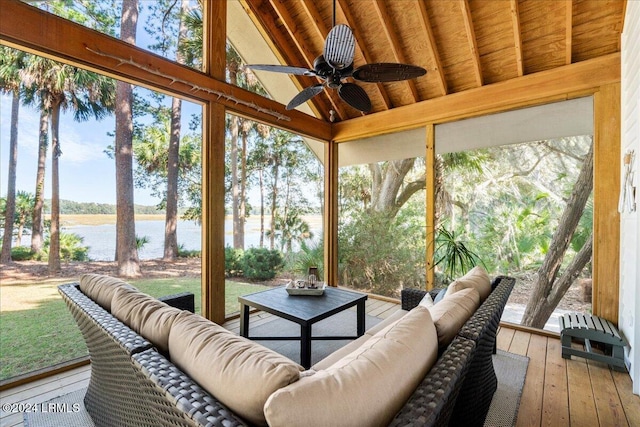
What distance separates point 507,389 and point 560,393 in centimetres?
37

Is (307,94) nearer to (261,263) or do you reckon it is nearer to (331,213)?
(331,213)

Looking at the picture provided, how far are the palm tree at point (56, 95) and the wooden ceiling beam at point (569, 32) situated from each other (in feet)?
14.4

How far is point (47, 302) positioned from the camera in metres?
2.55

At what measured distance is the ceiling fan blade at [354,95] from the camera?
2.58 metres

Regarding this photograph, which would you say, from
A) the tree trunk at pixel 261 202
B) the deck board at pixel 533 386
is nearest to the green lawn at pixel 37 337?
the tree trunk at pixel 261 202

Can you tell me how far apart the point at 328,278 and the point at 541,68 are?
3.98 metres

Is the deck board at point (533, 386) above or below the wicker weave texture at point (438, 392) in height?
below

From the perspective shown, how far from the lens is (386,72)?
2.30m

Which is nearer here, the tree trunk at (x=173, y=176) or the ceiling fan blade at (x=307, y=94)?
the ceiling fan blade at (x=307, y=94)

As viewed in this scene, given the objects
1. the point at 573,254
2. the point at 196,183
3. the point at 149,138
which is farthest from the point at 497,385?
the point at 149,138

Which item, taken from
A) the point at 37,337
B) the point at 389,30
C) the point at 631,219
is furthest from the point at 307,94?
the point at 37,337

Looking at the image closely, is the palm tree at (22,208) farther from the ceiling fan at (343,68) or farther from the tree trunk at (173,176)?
the ceiling fan at (343,68)

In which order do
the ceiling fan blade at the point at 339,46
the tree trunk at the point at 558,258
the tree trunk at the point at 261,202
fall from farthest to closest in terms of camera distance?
the tree trunk at the point at 261,202 → the tree trunk at the point at 558,258 → the ceiling fan blade at the point at 339,46

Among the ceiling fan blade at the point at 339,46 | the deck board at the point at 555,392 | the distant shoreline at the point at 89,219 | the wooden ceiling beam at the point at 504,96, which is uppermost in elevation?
the wooden ceiling beam at the point at 504,96
